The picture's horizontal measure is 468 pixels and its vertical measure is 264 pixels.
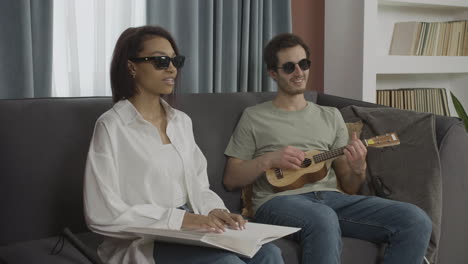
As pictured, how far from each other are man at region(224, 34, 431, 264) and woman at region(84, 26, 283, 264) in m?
0.27

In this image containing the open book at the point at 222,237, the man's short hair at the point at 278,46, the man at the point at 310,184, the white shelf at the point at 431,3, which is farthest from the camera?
the white shelf at the point at 431,3

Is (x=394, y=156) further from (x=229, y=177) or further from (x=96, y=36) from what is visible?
(x=96, y=36)

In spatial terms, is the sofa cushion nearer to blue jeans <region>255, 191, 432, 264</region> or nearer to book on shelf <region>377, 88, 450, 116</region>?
blue jeans <region>255, 191, 432, 264</region>

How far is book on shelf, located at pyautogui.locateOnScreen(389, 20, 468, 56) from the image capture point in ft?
12.0

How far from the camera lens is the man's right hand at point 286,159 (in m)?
2.26

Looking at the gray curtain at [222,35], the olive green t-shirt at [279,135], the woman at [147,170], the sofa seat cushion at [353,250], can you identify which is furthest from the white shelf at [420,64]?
the woman at [147,170]

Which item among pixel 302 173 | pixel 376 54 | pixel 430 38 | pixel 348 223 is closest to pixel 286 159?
pixel 302 173

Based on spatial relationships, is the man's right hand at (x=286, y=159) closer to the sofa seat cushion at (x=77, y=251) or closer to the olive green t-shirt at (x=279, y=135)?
the olive green t-shirt at (x=279, y=135)

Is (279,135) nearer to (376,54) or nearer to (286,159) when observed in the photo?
(286,159)

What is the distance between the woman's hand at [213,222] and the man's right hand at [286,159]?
495 millimetres

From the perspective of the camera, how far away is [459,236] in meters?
2.41

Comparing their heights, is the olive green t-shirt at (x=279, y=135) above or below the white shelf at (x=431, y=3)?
below

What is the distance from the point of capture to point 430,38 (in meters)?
3.70

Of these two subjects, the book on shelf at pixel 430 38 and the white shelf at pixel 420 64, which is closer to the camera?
the white shelf at pixel 420 64
